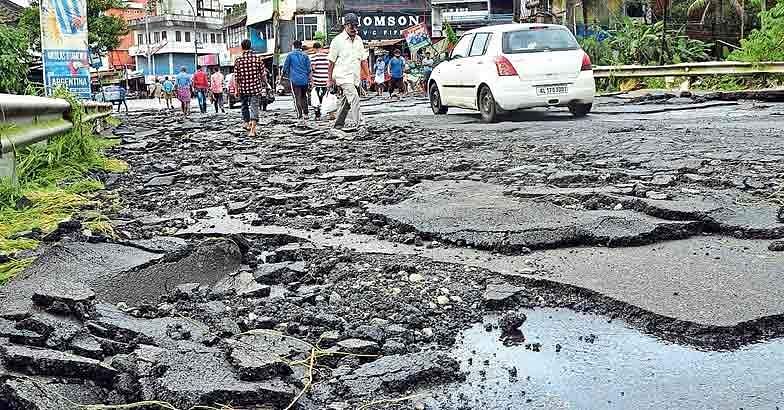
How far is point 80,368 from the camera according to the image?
233 cm

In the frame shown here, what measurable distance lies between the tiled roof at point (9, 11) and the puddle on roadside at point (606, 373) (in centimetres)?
2505

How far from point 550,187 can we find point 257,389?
392 centimetres

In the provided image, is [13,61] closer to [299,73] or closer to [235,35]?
[299,73]

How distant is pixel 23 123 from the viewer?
5.36 m

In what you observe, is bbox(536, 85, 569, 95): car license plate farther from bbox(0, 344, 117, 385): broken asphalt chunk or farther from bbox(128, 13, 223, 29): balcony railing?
bbox(128, 13, 223, 29): balcony railing

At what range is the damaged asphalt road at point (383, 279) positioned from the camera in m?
2.36

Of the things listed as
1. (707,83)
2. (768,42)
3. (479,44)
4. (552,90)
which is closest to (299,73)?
(479,44)

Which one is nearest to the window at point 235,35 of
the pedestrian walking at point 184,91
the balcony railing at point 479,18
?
the balcony railing at point 479,18

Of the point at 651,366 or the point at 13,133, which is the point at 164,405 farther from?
the point at 13,133

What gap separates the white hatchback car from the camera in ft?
39.3

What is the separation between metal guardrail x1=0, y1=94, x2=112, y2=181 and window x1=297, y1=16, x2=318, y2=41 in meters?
49.5

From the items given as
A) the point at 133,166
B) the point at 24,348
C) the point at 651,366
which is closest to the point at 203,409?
the point at 24,348

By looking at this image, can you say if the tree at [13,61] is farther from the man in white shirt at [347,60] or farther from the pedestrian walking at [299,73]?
the pedestrian walking at [299,73]

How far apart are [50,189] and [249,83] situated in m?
7.60
